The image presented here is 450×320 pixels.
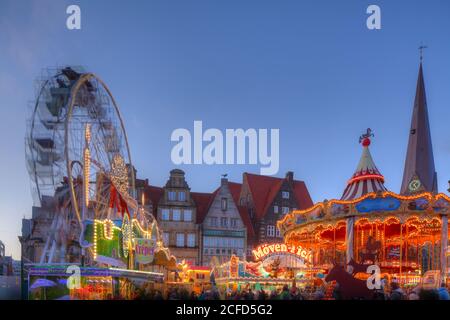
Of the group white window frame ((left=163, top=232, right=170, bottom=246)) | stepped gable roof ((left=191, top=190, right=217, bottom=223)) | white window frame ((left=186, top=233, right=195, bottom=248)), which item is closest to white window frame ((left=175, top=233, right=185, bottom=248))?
white window frame ((left=186, top=233, right=195, bottom=248))

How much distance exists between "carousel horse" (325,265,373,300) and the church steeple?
58968 mm

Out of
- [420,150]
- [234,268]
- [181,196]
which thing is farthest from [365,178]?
[420,150]

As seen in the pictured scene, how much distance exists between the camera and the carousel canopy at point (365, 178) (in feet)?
107

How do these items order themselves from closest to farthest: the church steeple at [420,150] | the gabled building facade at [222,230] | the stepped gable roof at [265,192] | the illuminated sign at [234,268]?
the illuminated sign at [234,268], the gabled building facade at [222,230], the stepped gable roof at [265,192], the church steeple at [420,150]

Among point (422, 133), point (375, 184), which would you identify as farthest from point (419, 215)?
point (422, 133)

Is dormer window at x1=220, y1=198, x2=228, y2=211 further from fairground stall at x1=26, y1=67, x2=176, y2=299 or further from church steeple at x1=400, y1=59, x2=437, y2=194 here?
church steeple at x1=400, y1=59, x2=437, y2=194

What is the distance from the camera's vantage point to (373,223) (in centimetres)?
3108

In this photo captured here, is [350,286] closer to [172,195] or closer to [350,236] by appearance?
[350,236]

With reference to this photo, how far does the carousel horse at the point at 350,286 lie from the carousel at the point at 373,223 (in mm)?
4685

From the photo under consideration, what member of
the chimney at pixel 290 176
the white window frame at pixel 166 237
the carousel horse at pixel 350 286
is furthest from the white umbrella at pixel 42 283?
the chimney at pixel 290 176

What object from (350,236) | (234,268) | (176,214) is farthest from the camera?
(176,214)

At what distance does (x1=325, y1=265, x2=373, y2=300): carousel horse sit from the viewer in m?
19.4

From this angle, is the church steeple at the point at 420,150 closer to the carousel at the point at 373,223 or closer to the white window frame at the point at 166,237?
the white window frame at the point at 166,237

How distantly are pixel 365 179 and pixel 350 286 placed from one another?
13.8m
